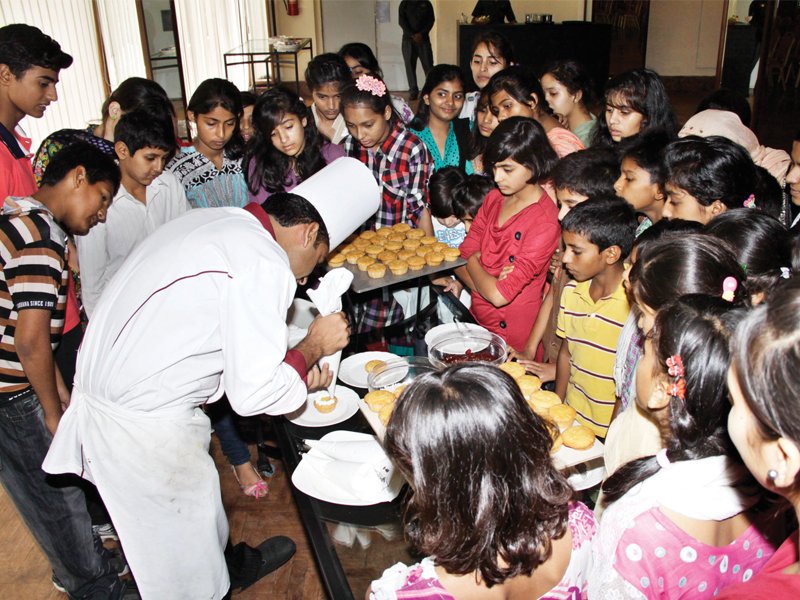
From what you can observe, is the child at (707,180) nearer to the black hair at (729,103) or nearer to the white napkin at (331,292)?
the white napkin at (331,292)

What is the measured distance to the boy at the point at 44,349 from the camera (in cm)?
196

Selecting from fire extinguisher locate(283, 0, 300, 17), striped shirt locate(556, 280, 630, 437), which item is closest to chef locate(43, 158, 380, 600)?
striped shirt locate(556, 280, 630, 437)

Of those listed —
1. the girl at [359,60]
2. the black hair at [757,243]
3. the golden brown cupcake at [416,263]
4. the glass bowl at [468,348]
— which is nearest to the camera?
the black hair at [757,243]

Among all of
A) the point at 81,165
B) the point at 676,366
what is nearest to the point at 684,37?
the point at 81,165

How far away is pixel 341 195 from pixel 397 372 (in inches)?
25.4

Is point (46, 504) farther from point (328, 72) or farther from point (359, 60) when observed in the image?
point (359, 60)

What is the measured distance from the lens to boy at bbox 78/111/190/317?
285cm

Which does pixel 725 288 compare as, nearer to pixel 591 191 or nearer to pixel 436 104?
pixel 591 191

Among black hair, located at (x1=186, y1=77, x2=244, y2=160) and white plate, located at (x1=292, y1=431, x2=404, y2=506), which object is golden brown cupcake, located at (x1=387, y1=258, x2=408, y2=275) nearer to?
white plate, located at (x1=292, y1=431, x2=404, y2=506)

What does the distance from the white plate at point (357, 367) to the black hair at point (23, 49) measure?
1.97 m

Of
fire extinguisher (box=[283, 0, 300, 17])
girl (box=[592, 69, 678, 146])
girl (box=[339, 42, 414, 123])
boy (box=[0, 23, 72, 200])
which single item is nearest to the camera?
boy (box=[0, 23, 72, 200])

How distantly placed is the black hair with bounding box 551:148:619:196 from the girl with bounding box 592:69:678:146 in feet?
1.72

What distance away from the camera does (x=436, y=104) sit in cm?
381

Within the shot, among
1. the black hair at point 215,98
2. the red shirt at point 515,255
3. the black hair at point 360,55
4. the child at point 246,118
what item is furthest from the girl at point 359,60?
the red shirt at point 515,255
